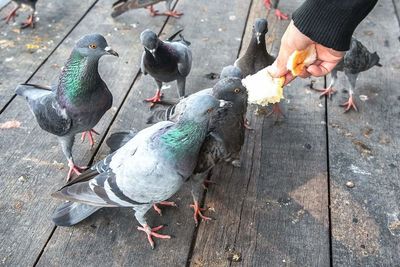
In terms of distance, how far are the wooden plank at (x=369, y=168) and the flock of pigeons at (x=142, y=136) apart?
40cm

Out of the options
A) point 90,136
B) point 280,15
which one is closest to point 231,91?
point 90,136

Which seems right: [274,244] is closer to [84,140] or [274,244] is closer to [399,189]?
[399,189]

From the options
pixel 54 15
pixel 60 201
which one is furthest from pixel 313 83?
pixel 54 15

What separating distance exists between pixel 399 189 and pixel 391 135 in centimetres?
53

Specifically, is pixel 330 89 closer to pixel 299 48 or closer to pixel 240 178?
pixel 299 48

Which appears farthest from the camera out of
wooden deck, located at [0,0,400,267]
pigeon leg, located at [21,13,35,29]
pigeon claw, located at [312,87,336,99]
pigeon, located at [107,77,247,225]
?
pigeon leg, located at [21,13,35,29]

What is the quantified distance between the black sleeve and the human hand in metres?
0.10

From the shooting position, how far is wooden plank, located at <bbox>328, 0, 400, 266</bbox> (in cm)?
229

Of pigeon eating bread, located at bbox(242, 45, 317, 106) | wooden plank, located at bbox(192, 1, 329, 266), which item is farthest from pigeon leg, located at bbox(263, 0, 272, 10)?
pigeon eating bread, located at bbox(242, 45, 317, 106)

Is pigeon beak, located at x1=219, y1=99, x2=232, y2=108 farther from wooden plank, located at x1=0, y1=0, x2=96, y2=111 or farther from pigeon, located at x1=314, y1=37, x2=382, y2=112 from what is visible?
wooden plank, located at x1=0, y1=0, x2=96, y2=111

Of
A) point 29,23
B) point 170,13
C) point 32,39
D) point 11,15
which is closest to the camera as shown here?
point 32,39

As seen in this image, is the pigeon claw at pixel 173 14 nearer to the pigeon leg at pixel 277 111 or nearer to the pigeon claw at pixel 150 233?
the pigeon leg at pixel 277 111

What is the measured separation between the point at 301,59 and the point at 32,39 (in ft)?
8.08

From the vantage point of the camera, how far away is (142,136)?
2.29 m
